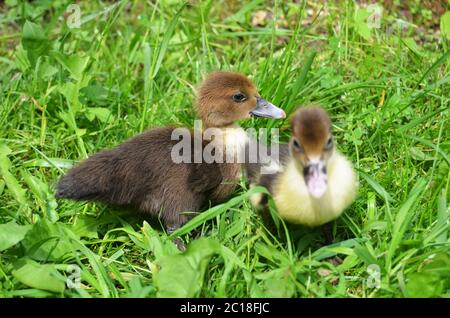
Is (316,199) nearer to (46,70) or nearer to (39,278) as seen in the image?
(39,278)

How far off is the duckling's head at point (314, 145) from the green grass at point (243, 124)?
0.88 feet

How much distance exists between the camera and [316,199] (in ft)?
7.79

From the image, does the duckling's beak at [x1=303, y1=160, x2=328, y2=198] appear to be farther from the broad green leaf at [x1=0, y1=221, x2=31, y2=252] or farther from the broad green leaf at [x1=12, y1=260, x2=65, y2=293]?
the broad green leaf at [x1=0, y1=221, x2=31, y2=252]

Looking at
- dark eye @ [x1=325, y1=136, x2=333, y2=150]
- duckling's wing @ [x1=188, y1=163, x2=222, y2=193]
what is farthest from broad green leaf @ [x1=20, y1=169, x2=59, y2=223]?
dark eye @ [x1=325, y1=136, x2=333, y2=150]

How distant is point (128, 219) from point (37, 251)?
491 millimetres

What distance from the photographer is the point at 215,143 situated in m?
2.92

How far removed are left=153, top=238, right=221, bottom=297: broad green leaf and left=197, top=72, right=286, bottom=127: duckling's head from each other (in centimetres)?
79

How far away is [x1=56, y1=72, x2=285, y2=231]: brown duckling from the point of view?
2734 mm

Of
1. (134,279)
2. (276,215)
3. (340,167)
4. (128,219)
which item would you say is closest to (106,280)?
(134,279)

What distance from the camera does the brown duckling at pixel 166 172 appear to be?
2734 millimetres

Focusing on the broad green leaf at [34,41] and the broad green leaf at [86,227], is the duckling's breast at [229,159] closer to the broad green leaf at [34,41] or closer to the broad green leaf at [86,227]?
the broad green leaf at [86,227]

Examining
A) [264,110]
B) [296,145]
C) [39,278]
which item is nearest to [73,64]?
[264,110]

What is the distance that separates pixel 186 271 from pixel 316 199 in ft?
1.69

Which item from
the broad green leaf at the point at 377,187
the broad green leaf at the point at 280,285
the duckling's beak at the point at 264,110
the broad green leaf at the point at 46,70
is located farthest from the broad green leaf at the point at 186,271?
the broad green leaf at the point at 46,70
